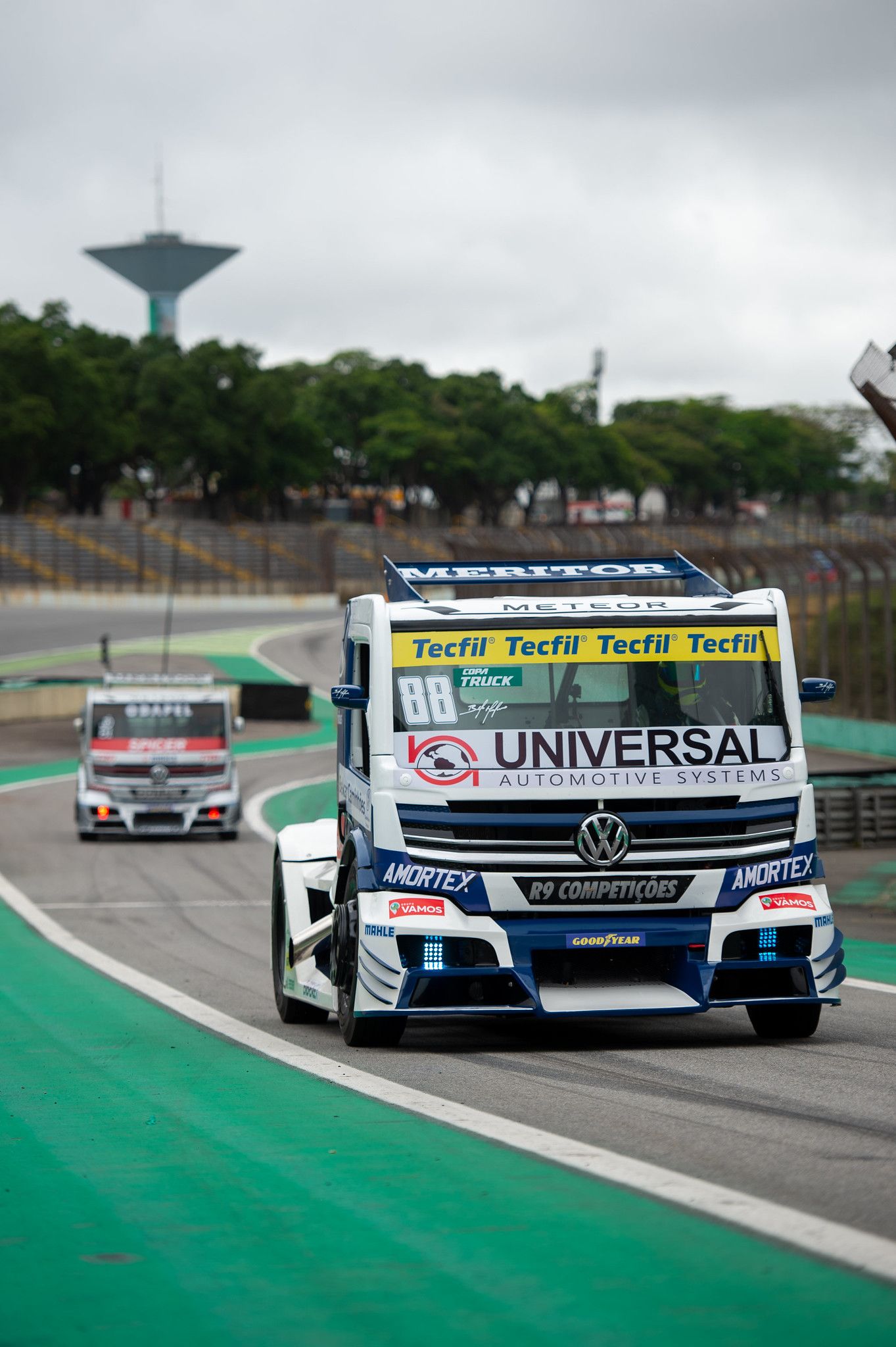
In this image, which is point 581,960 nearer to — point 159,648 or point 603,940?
point 603,940

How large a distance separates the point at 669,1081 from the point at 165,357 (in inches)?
3792

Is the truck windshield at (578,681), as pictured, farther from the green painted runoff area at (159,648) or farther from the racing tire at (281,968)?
the green painted runoff area at (159,648)

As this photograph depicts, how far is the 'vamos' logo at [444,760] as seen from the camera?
28.4 ft

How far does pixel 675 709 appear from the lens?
29.2 feet

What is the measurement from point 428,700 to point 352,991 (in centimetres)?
143

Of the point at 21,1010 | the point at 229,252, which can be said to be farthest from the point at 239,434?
the point at 21,1010

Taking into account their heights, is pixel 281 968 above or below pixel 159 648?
above

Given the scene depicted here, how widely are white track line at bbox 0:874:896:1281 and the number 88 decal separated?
1.64 metres

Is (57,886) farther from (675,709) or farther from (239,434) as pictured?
(239,434)

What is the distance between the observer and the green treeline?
93750 millimetres

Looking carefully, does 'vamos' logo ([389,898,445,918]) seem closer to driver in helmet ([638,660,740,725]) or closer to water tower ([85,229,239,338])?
driver in helmet ([638,660,740,725])

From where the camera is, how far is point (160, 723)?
28047mm

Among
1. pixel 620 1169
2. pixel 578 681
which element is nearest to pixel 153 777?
pixel 578 681

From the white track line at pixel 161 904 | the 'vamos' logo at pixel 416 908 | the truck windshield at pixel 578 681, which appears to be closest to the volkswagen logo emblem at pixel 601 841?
the truck windshield at pixel 578 681
